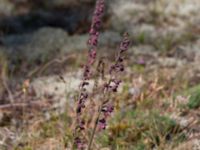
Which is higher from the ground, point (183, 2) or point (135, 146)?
point (183, 2)

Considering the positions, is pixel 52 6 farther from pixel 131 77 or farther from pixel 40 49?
pixel 131 77

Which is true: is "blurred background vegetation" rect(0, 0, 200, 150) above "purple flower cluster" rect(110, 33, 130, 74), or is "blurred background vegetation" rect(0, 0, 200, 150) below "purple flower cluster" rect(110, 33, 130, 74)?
below

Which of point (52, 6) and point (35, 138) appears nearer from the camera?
point (35, 138)

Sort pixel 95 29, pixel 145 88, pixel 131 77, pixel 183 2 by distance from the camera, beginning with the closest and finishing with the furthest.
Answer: pixel 95 29 < pixel 145 88 < pixel 131 77 < pixel 183 2

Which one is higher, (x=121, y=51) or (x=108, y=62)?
(x=121, y=51)

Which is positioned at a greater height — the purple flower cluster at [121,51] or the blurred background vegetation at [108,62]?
the purple flower cluster at [121,51]

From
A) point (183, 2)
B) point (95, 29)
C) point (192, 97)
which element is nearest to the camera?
point (95, 29)

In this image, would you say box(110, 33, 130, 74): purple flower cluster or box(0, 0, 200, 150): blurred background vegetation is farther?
box(0, 0, 200, 150): blurred background vegetation

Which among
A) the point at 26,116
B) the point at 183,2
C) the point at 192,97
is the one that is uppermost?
the point at 183,2

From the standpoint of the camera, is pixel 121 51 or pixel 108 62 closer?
pixel 121 51

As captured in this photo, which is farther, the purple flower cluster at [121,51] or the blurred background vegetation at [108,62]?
the blurred background vegetation at [108,62]

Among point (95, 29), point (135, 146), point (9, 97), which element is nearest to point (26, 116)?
point (9, 97)
